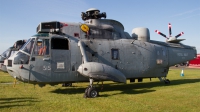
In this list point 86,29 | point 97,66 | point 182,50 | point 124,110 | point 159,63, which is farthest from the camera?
point 182,50

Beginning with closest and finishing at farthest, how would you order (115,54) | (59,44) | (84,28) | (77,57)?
(59,44) → (77,57) → (84,28) → (115,54)

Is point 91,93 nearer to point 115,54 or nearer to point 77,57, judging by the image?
point 77,57

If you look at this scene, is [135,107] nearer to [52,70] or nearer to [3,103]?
[52,70]

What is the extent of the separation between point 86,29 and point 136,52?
13.4 feet

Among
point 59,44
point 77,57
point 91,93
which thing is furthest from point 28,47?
point 91,93

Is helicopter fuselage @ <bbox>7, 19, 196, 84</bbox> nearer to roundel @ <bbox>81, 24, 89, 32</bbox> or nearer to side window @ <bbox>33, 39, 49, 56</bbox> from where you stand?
side window @ <bbox>33, 39, 49, 56</bbox>

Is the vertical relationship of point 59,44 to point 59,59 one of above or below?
above

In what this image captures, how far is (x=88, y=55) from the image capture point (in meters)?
11.7

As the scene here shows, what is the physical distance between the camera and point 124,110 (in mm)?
7293

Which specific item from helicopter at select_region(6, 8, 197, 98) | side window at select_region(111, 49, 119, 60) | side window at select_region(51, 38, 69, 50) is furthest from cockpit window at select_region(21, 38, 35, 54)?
side window at select_region(111, 49, 119, 60)

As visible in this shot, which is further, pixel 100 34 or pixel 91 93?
pixel 100 34

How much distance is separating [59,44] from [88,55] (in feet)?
6.22

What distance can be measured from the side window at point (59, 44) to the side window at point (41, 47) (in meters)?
0.34

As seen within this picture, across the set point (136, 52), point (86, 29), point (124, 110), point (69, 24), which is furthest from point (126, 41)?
point (124, 110)
